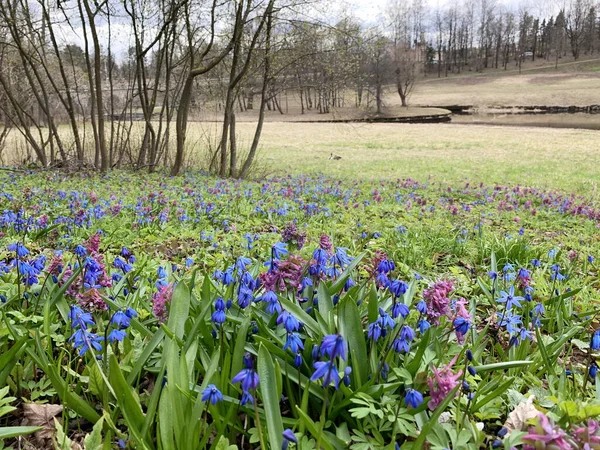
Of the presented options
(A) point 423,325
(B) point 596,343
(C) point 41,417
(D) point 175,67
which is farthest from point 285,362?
(D) point 175,67

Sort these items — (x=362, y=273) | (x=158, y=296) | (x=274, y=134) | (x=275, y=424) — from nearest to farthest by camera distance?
(x=275, y=424) < (x=158, y=296) < (x=362, y=273) < (x=274, y=134)

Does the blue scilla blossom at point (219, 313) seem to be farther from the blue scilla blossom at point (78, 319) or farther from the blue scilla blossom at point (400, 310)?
the blue scilla blossom at point (400, 310)

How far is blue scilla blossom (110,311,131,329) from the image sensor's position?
5.70 feet

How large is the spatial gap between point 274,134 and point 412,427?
106ft

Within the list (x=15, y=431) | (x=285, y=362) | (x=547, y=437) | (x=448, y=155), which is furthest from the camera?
(x=448, y=155)

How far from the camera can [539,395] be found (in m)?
1.82

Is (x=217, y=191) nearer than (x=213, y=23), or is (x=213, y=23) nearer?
(x=217, y=191)

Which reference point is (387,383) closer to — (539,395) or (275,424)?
(275,424)

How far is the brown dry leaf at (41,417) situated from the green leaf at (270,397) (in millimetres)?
814

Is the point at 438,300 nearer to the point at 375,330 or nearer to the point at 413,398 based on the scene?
the point at 375,330

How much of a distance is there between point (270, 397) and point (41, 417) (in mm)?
914

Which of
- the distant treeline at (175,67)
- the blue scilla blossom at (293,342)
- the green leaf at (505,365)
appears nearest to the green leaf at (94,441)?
the blue scilla blossom at (293,342)

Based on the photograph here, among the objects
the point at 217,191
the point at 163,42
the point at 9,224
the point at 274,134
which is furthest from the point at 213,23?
the point at 274,134

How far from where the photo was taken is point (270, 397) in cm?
150
